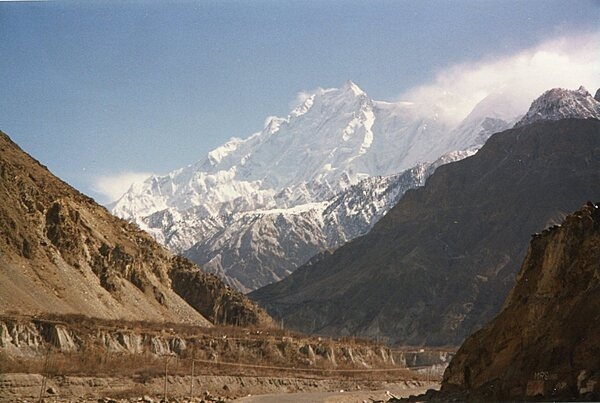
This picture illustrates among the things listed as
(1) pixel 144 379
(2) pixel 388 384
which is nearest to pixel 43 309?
(1) pixel 144 379

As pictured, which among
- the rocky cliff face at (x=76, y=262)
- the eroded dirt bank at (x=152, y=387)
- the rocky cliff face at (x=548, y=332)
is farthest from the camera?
the rocky cliff face at (x=76, y=262)

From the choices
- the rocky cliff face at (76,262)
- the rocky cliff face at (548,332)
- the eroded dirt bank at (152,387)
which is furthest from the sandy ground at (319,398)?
the rocky cliff face at (76,262)

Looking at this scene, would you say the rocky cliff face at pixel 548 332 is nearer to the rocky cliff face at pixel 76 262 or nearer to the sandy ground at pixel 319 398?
the sandy ground at pixel 319 398

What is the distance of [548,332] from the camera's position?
40.6 metres

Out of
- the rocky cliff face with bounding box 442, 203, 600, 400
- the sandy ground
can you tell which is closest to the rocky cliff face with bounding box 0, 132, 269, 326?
the sandy ground

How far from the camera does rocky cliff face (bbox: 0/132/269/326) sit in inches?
3509

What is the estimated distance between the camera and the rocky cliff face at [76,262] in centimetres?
8912

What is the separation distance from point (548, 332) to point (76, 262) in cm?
7377

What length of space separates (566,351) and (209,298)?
348 feet

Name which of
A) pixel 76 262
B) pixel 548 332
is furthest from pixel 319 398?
pixel 548 332

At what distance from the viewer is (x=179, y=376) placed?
7981cm

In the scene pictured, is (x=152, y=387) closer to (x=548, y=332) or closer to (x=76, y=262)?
(x=76, y=262)

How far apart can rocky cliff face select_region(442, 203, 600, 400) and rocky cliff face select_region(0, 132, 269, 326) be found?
154 ft

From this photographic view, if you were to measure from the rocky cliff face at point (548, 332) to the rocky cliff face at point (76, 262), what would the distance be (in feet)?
154
